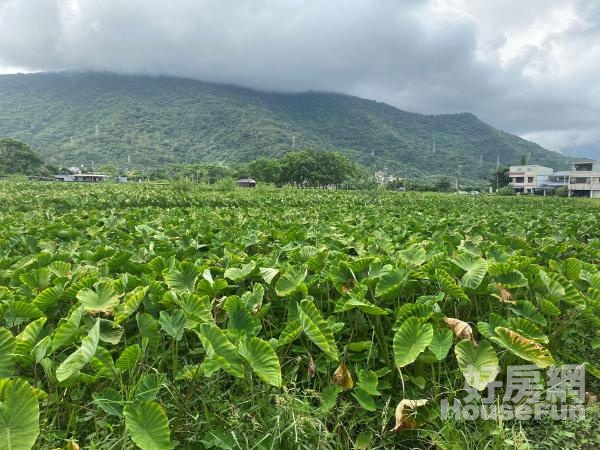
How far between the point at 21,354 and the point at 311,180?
64.5m

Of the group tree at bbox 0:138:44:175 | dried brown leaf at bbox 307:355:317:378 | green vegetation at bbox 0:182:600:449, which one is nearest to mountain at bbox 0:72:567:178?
tree at bbox 0:138:44:175

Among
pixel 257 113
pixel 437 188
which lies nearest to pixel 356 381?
pixel 437 188

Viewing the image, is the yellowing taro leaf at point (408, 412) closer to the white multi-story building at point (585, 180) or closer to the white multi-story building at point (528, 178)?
→ the white multi-story building at point (585, 180)

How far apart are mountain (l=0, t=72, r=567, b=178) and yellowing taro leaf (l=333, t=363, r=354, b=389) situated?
99.1 metres

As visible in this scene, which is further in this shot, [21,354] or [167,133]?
[167,133]

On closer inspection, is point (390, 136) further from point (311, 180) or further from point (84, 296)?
point (84, 296)

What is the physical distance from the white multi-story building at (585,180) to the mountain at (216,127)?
181 ft

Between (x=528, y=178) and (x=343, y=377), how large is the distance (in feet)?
254

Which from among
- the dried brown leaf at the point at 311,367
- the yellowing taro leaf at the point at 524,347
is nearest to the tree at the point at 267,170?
the dried brown leaf at the point at 311,367

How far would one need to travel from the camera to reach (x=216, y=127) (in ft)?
402

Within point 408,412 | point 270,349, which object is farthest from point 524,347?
point 270,349

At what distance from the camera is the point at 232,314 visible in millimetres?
2125

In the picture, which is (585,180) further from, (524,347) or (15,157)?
(15,157)

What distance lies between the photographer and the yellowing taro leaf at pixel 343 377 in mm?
2113
